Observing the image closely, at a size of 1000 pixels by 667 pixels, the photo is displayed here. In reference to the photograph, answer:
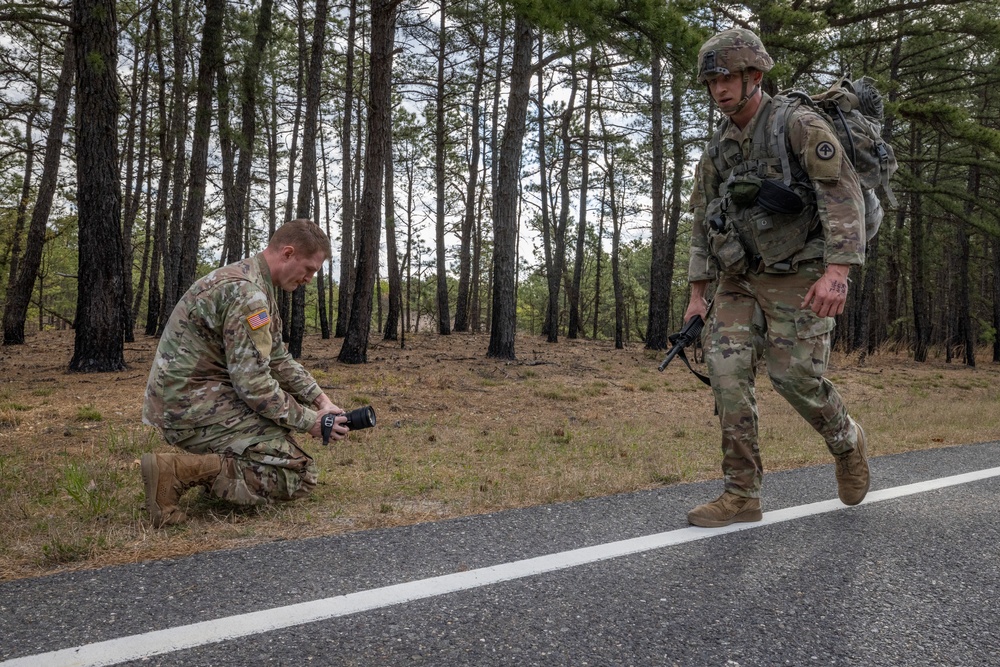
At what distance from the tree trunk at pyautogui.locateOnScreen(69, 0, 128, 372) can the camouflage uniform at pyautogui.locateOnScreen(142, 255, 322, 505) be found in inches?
292

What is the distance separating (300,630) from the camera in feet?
6.95

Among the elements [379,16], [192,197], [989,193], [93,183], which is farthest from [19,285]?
[989,193]

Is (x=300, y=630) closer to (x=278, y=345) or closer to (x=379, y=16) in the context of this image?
A: (x=278, y=345)

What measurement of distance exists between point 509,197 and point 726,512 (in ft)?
37.1

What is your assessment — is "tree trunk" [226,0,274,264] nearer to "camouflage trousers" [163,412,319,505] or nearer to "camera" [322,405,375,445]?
"camouflage trousers" [163,412,319,505]

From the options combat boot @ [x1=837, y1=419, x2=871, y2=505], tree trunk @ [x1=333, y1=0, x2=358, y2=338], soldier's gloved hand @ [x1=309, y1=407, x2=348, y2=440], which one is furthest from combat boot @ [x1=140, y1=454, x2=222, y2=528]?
tree trunk @ [x1=333, y1=0, x2=358, y2=338]

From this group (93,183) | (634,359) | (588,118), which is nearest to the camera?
(93,183)

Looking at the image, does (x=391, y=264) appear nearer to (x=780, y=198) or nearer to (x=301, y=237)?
(x=301, y=237)

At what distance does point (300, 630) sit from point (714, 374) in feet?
7.77

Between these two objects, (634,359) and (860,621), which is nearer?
(860,621)

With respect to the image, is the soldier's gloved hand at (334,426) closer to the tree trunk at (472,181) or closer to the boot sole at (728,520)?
the boot sole at (728,520)

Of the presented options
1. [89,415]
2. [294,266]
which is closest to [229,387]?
[294,266]

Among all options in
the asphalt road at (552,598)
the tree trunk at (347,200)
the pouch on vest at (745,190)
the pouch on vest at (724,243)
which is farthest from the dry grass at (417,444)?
the tree trunk at (347,200)

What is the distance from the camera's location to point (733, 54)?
10.9 feet
